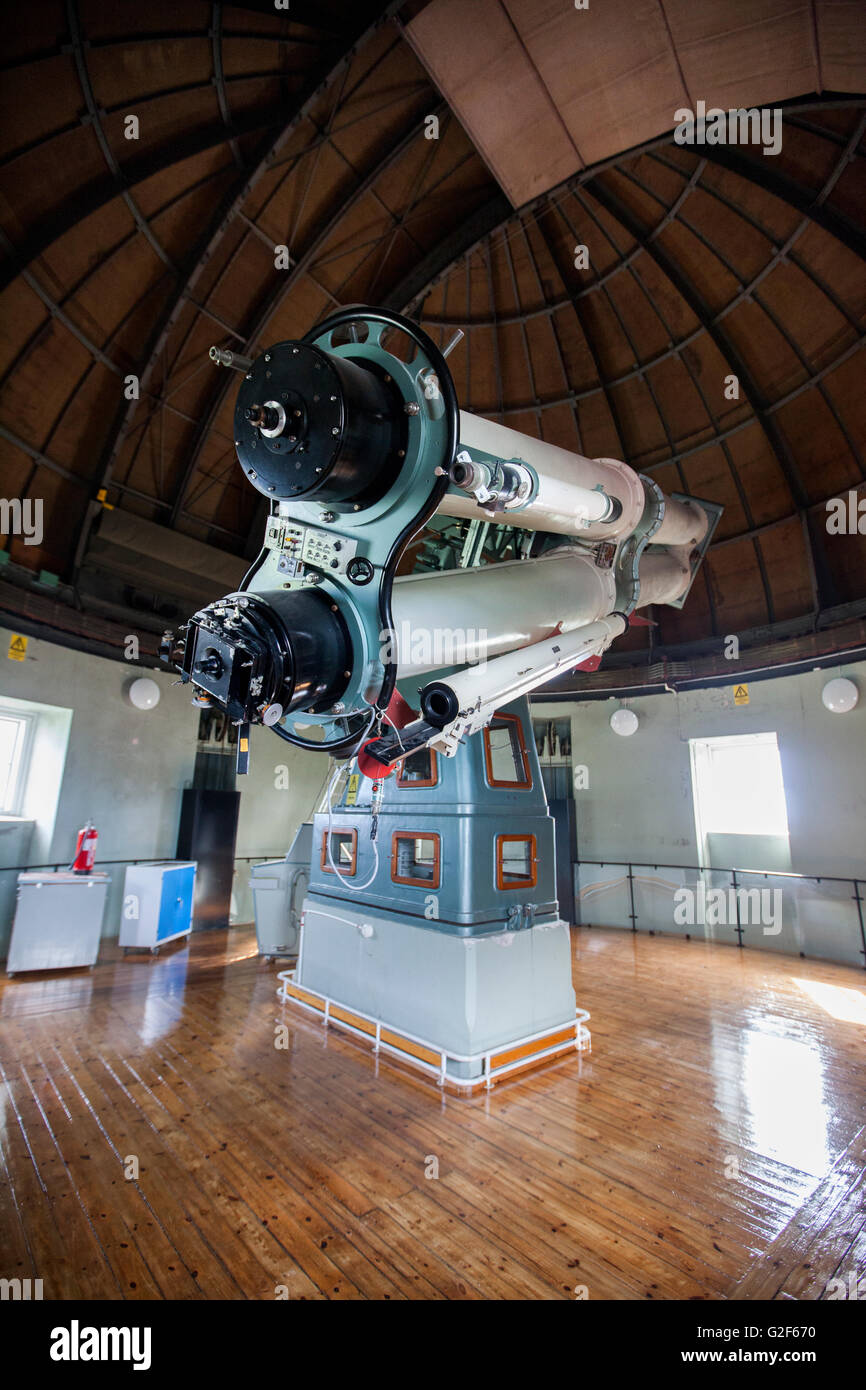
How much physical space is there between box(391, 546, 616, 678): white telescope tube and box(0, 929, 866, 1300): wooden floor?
331 cm

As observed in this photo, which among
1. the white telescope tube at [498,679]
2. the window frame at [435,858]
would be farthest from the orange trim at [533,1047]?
the white telescope tube at [498,679]

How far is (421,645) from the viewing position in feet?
11.1

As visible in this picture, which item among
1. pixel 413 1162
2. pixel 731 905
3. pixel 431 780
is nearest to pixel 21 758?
pixel 431 780

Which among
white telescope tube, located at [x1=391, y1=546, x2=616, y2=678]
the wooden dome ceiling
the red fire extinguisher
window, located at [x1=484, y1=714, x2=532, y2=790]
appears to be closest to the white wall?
the wooden dome ceiling

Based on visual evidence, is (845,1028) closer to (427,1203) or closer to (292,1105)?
(427,1203)

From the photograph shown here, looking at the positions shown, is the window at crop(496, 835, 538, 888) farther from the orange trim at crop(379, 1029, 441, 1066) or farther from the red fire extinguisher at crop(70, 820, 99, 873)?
the red fire extinguisher at crop(70, 820, 99, 873)

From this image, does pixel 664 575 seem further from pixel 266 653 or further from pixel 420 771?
pixel 266 653

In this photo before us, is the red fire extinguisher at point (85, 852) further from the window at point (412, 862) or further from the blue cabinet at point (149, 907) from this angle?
the window at point (412, 862)

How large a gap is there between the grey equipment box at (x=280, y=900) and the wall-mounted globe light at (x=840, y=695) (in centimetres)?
919

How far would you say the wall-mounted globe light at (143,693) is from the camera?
35.0 feet

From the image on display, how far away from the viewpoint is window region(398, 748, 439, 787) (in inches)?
242

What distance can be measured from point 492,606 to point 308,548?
169 cm
